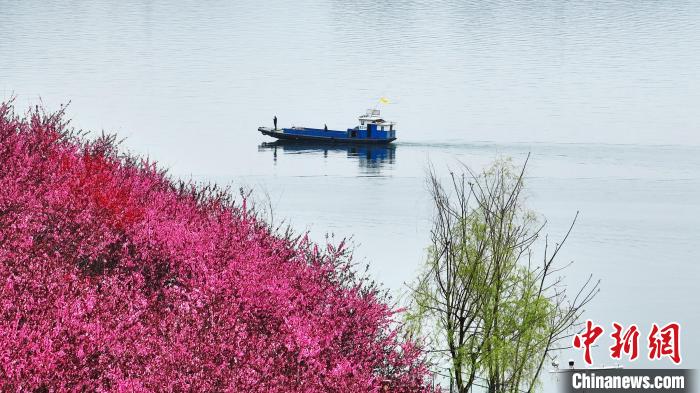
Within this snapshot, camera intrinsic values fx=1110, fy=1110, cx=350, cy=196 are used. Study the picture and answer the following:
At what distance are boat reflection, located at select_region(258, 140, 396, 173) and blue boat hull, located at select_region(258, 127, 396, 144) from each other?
1.71 ft

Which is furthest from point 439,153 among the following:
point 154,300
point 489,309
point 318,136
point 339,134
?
point 154,300

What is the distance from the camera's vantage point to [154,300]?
75.3ft

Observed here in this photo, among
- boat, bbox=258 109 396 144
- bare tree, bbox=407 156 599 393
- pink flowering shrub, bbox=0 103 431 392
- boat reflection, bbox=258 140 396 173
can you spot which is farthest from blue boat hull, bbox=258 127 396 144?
pink flowering shrub, bbox=0 103 431 392

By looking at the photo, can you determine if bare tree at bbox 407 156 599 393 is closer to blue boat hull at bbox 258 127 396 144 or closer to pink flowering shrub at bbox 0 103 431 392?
pink flowering shrub at bbox 0 103 431 392

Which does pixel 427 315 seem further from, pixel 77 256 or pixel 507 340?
pixel 77 256

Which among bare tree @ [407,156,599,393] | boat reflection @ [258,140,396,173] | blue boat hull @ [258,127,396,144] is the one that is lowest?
bare tree @ [407,156,599,393]

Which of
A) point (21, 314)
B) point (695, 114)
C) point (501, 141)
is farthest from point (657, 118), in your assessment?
point (21, 314)

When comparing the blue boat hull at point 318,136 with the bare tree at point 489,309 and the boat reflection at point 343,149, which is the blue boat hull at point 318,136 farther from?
the bare tree at point 489,309

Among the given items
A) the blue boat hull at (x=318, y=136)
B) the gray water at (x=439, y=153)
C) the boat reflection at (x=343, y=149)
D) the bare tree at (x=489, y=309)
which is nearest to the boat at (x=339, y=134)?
the blue boat hull at (x=318, y=136)

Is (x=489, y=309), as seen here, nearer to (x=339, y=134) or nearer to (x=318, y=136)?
→ (x=339, y=134)

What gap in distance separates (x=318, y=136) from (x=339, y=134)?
278 centimetres

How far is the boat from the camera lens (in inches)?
5492

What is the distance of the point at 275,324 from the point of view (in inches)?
937

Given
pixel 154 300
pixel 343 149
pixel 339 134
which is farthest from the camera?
pixel 339 134
